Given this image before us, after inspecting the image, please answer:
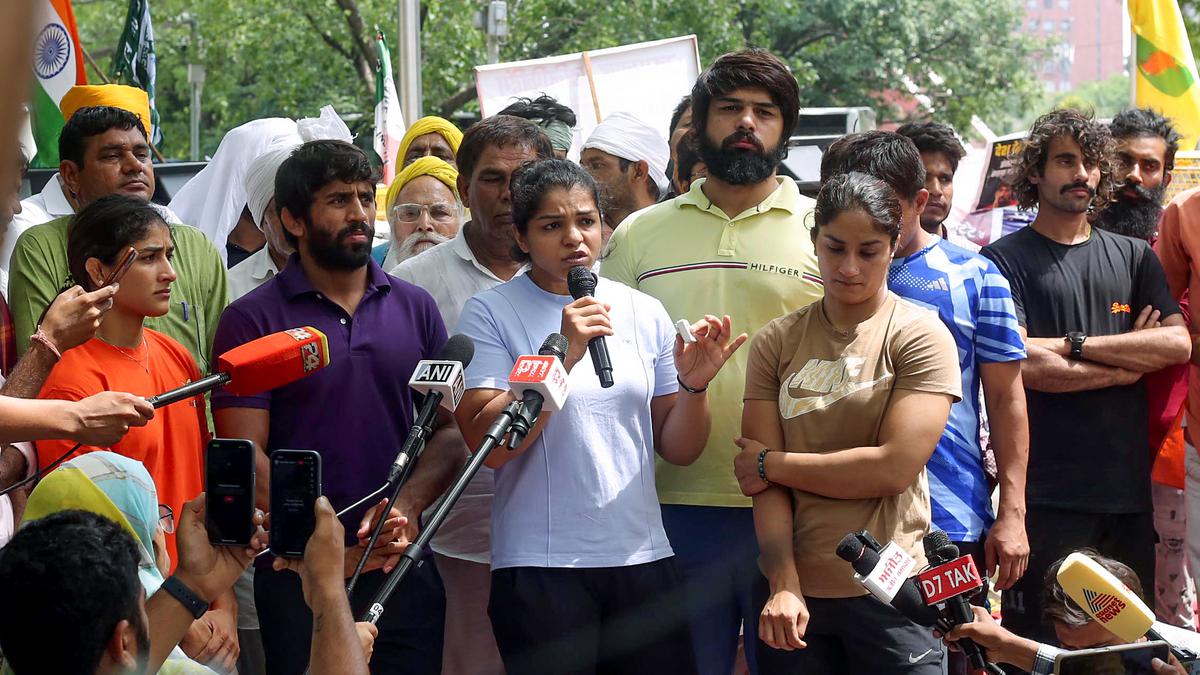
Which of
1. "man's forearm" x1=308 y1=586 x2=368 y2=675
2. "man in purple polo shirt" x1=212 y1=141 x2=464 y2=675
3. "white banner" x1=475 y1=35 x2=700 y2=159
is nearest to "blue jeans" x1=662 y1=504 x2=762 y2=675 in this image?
"man in purple polo shirt" x1=212 y1=141 x2=464 y2=675

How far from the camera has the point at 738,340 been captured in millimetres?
3768

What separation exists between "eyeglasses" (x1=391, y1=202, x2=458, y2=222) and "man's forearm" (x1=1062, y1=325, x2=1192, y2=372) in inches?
105

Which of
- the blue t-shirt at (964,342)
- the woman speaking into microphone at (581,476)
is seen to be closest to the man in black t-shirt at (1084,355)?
the blue t-shirt at (964,342)

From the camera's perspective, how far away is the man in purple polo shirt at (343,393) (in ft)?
12.9

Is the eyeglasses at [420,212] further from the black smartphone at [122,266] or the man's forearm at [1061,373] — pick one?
the man's forearm at [1061,373]

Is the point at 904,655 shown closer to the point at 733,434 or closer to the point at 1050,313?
the point at 733,434

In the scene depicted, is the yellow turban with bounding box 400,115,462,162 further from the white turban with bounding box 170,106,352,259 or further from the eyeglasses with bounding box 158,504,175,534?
the eyeglasses with bounding box 158,504,175,534

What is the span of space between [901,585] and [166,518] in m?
2.03

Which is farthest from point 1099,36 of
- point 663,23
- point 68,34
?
point 68,34

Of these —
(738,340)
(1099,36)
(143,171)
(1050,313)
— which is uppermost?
(143,171)

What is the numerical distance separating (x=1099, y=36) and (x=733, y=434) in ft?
383

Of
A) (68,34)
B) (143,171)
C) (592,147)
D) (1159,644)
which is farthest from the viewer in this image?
(68,34)

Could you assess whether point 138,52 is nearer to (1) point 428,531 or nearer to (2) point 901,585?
(1) point 428,531

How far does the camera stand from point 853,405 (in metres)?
3.77
